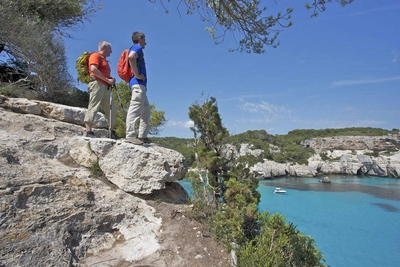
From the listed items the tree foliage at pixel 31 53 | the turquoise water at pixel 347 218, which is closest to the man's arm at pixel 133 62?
the tree foliage at pixel 31 53

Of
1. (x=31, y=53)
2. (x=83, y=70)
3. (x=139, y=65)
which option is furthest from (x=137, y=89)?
(x=31, y=53)

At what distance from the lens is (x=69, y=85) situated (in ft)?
28.5

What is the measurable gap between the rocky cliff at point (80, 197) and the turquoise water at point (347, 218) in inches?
277

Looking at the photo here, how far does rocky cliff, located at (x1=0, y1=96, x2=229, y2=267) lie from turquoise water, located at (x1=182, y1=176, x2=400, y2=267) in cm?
703

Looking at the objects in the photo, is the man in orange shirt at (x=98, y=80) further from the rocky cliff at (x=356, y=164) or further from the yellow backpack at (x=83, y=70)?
the rocky cliff at (x=356, y=164)

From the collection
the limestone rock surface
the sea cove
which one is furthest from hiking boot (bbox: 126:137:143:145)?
the sea cove

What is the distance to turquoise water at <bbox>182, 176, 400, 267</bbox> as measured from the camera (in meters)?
14.0

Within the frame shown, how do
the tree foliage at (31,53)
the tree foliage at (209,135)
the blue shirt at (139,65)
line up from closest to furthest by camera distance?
the blue shirt at (139,65) < the tree foliage at (209,135) < the tree foliage at (31,53)

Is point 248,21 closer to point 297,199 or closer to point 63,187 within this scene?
point 63,187

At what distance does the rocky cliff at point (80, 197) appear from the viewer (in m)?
2.73

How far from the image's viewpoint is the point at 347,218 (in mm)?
20922

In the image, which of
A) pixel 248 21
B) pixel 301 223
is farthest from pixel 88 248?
pixel 301 223

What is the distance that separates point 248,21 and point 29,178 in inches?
176

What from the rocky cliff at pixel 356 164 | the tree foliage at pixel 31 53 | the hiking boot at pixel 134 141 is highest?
the tree foliage at pixel 31 53
